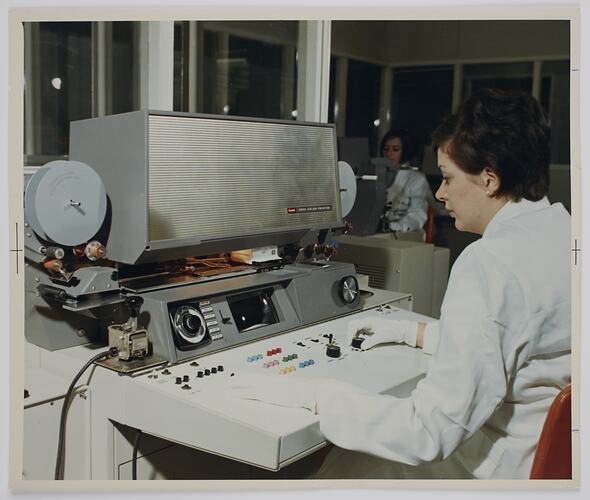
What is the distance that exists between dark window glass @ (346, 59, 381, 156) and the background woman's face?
0.11 m

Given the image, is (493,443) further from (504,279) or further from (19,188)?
(19,188)

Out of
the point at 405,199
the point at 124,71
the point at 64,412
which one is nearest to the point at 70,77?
the point at 124,71

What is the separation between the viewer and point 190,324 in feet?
4.91

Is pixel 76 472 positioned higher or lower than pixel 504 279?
lower

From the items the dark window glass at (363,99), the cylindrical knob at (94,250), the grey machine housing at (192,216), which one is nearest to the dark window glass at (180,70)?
the dark window glass at (363,99)

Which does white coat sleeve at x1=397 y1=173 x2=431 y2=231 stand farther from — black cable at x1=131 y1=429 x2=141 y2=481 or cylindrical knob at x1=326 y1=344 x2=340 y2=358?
black cable at x1=131 y1=429 x2=141 y2=481

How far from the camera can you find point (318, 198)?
1957 mm

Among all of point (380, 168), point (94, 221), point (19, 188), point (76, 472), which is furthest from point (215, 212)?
point (380, 168)

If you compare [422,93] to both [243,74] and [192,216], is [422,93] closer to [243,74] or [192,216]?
[192,216]

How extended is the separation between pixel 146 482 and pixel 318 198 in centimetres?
94

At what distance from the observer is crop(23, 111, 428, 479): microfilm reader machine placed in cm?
134

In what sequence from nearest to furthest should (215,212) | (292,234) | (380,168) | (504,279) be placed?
(504,279), (215,212), (292,234), (380,168)

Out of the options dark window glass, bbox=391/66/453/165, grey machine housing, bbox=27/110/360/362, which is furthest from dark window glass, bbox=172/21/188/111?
grey machine housing, bbox=27/110/360/362

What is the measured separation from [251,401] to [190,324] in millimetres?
295
